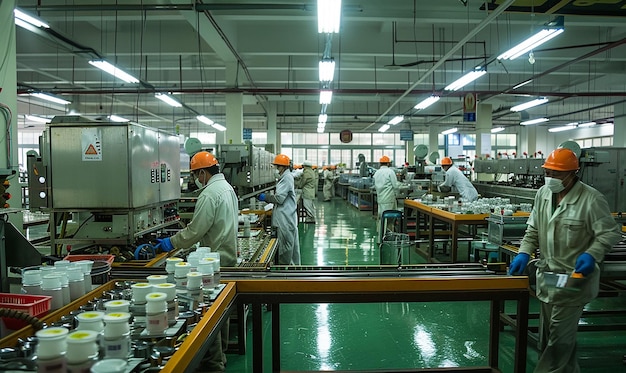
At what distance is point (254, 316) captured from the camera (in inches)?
94.3

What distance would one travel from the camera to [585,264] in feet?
7.86

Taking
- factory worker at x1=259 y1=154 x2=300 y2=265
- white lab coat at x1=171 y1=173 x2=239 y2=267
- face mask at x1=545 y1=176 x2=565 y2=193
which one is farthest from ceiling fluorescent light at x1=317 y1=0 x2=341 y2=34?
face mask at x1=545 y1=176 x2=565 y2=193

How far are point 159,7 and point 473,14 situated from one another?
16.4 ft

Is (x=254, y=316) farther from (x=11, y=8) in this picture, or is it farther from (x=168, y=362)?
(x=11, y=8)

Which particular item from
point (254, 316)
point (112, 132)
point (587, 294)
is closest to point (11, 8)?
point (112, 132)

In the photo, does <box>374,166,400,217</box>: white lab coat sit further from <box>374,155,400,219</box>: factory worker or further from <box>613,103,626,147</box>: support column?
<box>613,103,626,147</box>: support column

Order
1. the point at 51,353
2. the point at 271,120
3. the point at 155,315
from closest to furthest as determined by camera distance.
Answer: the point at 51,353 < the point at 155,315 < the point at 271,120

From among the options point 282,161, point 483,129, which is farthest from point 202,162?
point 483,129

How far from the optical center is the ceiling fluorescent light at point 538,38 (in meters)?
4.89

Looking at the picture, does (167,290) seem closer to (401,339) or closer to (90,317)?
(90,317)

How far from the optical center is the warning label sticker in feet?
9.54

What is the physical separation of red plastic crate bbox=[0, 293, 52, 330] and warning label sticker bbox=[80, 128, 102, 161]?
1.46 meters

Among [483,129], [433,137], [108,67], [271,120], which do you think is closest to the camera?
[108,67]

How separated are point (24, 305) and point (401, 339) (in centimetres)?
298
